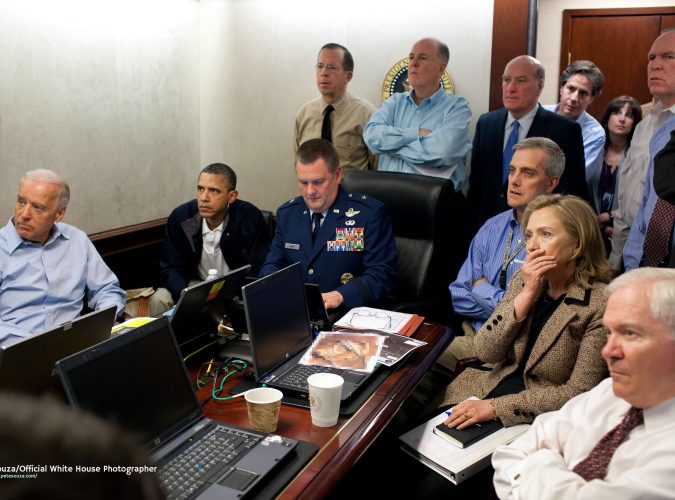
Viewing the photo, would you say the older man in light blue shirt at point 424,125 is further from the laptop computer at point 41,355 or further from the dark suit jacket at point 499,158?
the laptop computer at point 41,355

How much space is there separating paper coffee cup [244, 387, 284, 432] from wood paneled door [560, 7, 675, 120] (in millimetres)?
4871

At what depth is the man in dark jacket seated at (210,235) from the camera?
366 cm

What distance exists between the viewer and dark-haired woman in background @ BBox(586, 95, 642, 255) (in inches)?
148

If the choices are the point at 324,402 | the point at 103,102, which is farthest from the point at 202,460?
the point at 103,102

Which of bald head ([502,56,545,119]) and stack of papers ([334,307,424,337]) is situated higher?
bald head ([502,56,545,119])

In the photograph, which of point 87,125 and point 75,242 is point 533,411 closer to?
point 75,242

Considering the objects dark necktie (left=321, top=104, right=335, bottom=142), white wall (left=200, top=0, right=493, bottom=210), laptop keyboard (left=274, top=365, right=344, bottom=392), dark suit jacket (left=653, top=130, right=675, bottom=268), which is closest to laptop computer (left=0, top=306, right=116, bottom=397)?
laptop keyboard (left=274, top=365, right=344, bottom=392)

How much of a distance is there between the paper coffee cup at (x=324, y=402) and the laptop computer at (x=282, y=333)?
125 mm

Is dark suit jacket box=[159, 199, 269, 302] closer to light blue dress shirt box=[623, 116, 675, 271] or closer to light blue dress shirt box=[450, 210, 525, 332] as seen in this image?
light blue dress shirt box=[450, 210, 525, 332]

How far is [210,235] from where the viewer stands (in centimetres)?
371

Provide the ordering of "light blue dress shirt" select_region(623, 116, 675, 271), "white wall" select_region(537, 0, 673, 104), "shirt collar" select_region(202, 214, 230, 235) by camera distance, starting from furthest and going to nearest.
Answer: "white wall" select_region(537, 0, 673, 104) < "shirt collar" select_region(202, 214, 230, 235) < "light blue dress shirt" select_region(623, 116, 675, 271)

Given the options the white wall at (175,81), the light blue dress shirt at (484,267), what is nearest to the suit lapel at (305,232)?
the light blue dress shirt at (484,267)

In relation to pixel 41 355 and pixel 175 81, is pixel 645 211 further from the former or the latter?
pixel 175 81

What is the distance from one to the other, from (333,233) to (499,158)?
3.69 feet
